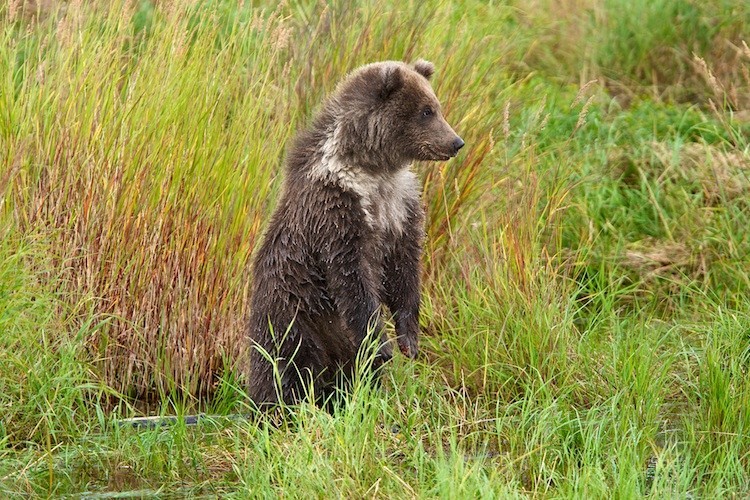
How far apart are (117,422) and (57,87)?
1.82 metres

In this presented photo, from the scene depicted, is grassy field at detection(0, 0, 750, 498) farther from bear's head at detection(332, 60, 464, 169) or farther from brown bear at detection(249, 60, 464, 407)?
bear's head at detection(332, 60, 464, 169)

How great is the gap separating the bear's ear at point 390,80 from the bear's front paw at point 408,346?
3.64ft

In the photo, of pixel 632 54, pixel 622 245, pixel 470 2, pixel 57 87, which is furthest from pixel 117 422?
pixel 632 54

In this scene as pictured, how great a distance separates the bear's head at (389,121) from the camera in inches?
212

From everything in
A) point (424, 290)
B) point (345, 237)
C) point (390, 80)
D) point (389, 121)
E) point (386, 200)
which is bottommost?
point (424, 290)

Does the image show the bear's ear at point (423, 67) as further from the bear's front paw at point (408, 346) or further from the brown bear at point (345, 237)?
the bear's front paw at point (408, 346)

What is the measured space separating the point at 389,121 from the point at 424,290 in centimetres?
129

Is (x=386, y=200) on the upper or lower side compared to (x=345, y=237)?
upper

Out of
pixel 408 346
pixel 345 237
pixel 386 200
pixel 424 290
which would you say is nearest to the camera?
pixel 345 237

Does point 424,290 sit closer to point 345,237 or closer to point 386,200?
point 386,200

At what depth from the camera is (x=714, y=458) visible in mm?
4875

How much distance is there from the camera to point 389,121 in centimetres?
544

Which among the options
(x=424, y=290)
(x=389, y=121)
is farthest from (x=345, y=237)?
(x=424, y=290)

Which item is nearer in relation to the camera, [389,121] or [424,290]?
[389,121]
